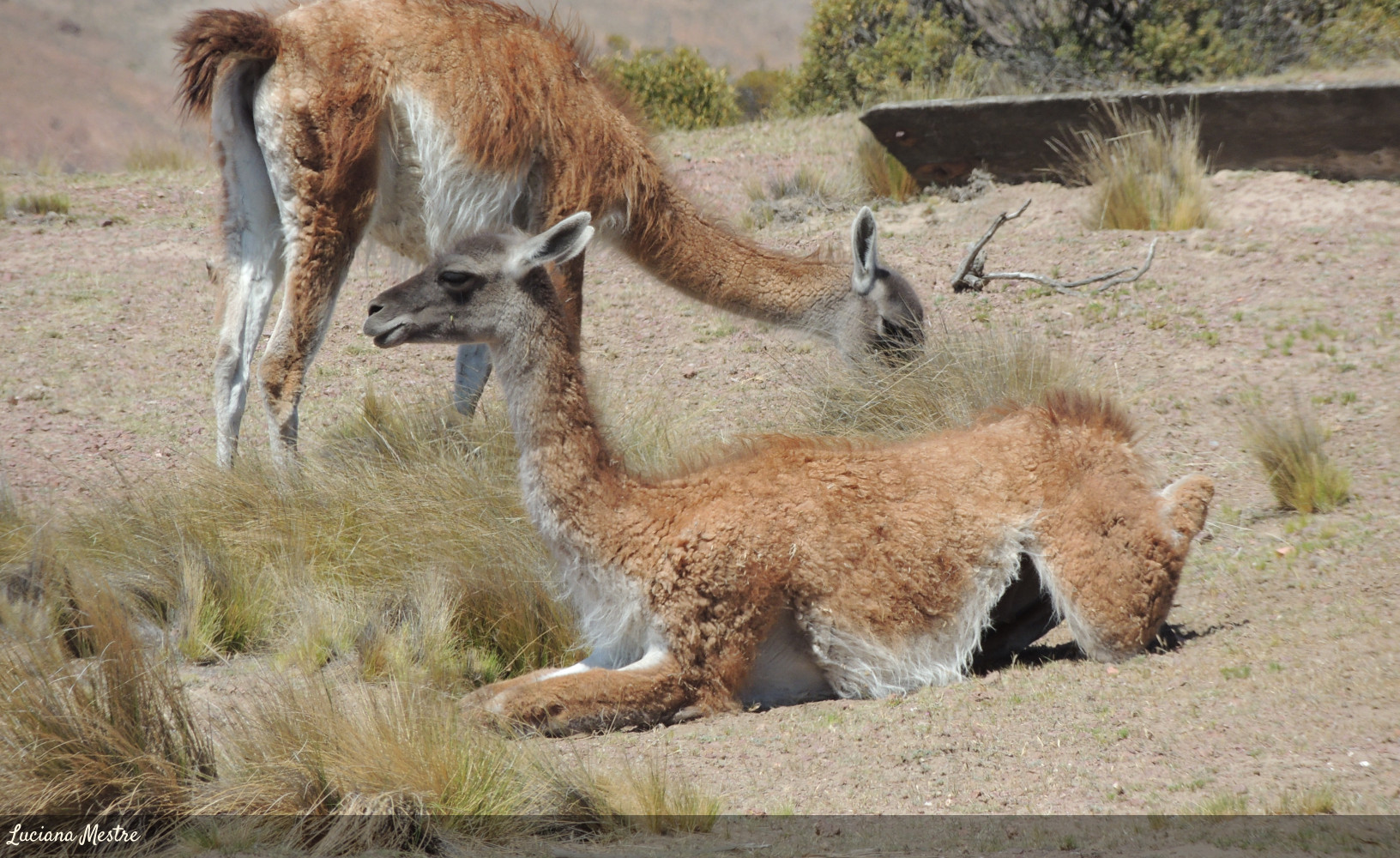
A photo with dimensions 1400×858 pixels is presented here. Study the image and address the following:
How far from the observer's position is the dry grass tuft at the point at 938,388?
6293 mm

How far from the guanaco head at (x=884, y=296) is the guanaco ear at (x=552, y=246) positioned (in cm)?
308

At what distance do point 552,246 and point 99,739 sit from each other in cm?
220

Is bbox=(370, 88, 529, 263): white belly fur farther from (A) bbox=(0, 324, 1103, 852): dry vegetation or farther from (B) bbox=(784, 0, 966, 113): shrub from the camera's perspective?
(B) bbox=(784, 0, 966, 113): shrub

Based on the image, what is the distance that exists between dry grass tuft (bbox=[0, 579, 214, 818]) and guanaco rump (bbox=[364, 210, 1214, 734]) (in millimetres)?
980

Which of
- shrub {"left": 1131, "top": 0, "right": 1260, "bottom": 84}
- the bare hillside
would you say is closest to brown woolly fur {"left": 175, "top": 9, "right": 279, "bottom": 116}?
shrub {"left": 1131, "top": 0, "right": 1260, "bottom": 84}

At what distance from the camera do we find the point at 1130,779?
3.50 meters

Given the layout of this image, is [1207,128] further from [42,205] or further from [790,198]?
[42,205]

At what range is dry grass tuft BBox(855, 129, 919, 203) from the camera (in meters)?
11.4

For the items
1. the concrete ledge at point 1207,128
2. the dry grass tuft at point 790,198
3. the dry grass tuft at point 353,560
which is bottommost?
the dry grass tuft at point 353,560

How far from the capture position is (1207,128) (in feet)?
33.4

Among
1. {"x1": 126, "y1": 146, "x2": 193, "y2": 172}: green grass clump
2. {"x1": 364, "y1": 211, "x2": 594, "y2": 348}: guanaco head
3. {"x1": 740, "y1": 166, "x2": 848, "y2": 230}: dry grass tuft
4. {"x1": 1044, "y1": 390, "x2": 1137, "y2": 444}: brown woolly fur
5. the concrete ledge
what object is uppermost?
the concrete ledge
